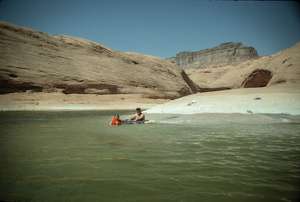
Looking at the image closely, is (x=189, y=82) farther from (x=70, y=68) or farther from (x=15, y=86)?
(x=15, y=86)

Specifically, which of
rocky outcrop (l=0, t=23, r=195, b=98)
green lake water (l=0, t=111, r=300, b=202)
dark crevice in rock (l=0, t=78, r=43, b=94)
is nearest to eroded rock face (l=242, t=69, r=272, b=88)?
rocky outcrop (l=0, t=23, r=195, b=98)

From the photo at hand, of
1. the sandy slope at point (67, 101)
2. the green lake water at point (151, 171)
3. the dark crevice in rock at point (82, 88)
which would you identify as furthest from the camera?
the dark crevice in rock at point (82, 88)

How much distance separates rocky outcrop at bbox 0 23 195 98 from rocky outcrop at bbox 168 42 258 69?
8655 cm

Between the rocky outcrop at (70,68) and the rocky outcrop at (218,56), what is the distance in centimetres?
8655

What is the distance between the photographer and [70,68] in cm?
4041

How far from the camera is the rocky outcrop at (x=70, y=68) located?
114 feet

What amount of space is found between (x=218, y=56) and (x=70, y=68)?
125 m

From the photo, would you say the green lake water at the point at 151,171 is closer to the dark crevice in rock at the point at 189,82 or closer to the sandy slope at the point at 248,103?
the sandy slope at the point at 248,103

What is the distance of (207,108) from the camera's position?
652 inches

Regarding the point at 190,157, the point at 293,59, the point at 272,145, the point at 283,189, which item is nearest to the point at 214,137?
the point at 272,145

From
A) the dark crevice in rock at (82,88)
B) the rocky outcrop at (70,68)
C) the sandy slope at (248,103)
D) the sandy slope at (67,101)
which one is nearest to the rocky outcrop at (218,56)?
the rocky outcrop at (70,68)

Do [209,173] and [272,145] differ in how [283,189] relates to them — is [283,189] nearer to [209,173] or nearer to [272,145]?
[209,173]

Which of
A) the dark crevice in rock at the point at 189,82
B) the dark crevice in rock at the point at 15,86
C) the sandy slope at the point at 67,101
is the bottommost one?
the sandy slope at the point at 67,101

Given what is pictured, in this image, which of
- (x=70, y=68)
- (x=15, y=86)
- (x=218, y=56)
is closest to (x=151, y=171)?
→ (x=15, y=86)
